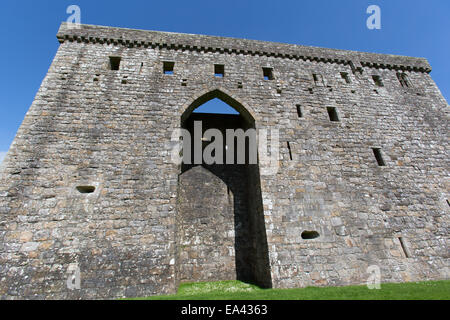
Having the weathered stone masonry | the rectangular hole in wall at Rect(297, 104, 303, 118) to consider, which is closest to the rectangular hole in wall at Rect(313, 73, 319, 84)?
the weathered stone masonry

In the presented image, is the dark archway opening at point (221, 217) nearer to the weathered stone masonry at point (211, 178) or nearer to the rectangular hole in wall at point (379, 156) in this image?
the weathered stone masonry at point (211, 178)

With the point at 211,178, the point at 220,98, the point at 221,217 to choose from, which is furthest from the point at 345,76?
the point at 221,217

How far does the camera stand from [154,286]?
529cm

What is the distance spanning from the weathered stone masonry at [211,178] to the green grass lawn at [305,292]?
49 cm

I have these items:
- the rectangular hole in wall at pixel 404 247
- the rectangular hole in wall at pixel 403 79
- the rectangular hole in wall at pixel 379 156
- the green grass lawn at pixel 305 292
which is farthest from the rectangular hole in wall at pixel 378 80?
the green grass lawn at pixel 305 292

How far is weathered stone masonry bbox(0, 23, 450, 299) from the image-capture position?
5641 mm

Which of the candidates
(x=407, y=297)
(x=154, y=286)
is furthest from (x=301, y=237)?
(x=154, y=286)

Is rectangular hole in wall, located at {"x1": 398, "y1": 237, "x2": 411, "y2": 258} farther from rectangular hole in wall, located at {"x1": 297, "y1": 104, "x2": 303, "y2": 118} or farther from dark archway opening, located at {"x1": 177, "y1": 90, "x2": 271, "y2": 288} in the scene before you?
rectangular hole in wall, located at {"x1": 297, "y1": 104, "x2": 303, "y2": 118}

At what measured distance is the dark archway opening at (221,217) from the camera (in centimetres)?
716

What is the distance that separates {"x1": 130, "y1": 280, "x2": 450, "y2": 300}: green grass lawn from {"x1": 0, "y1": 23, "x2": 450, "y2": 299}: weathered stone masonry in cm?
49

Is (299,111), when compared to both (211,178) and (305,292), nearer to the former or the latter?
(211,178)
